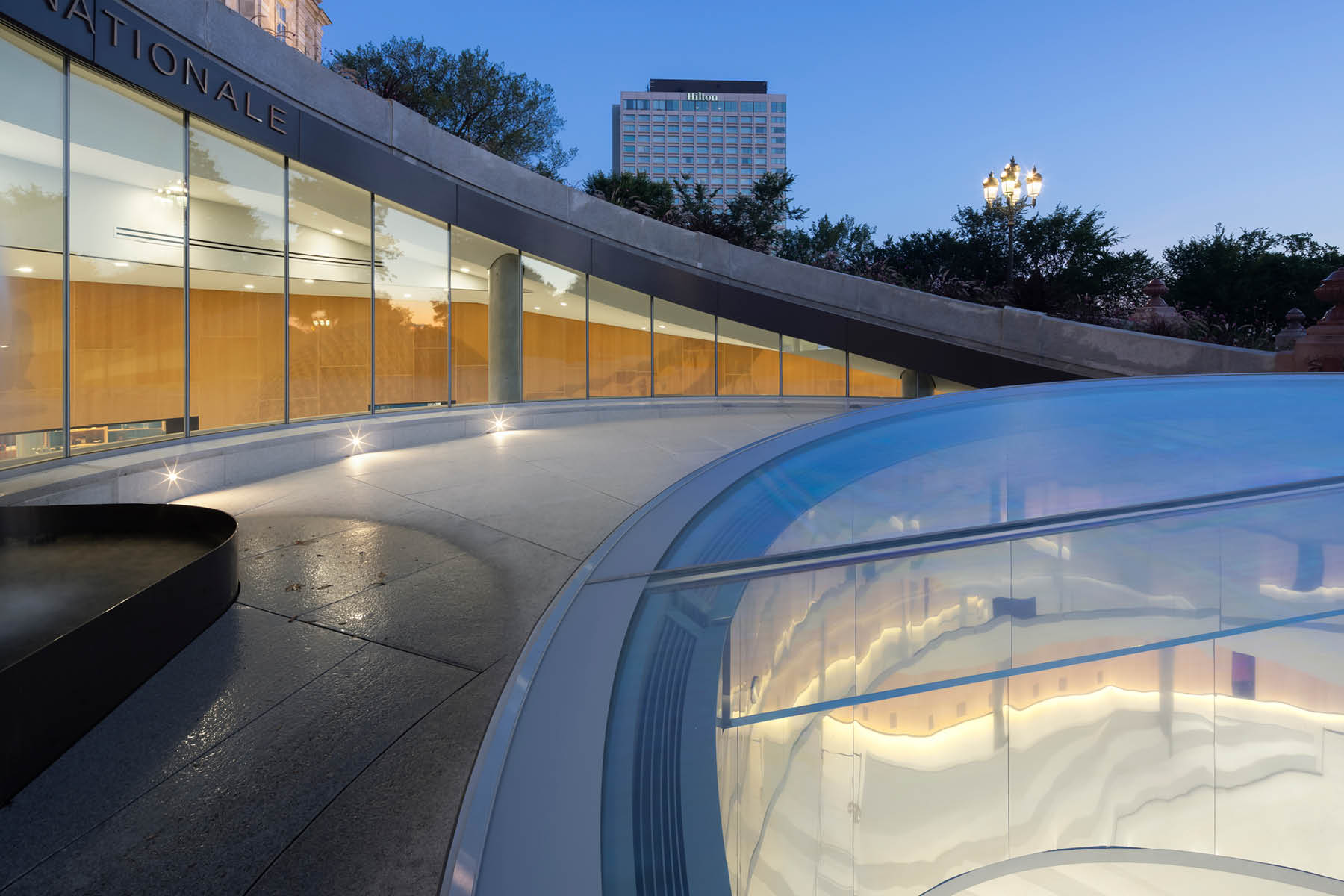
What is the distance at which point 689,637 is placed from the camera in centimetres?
223

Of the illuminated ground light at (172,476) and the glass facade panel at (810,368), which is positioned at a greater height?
the glass facade panel at (810,368)

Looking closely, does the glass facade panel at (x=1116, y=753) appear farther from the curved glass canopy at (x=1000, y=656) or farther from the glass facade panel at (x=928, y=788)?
the glass facade panel at (x=928, y=788)

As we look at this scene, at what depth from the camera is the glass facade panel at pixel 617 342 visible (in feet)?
63.3

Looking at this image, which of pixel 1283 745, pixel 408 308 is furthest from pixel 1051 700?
pixel 408 308

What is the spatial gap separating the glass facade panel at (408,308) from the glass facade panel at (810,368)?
410 inches

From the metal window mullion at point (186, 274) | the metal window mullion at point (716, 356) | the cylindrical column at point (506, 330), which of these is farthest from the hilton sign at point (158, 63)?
the metal window mullion at point (716, 356)

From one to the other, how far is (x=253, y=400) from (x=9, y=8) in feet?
18.9

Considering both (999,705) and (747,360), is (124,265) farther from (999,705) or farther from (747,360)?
(747,360)

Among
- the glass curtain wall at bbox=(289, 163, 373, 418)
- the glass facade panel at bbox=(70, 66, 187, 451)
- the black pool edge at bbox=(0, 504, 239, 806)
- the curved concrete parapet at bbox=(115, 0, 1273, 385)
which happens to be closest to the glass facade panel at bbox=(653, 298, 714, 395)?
the curved concrete parapet at bbox=(115, 0, 1273, 385)

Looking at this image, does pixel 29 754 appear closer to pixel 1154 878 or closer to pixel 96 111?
pixel 1154 878

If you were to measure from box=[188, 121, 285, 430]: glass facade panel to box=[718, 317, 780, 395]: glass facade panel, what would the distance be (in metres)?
12.0

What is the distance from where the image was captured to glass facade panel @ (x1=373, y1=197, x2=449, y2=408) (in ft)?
47.6

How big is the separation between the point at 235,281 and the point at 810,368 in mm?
15207

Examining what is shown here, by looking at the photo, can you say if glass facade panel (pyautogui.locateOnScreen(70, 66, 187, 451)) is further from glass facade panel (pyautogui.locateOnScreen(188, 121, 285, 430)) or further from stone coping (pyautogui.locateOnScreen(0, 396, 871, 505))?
stone coping (pyautogui.locateOnScreen(0, 396, 871, 505))
